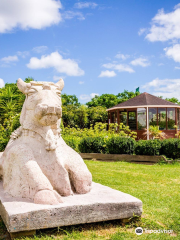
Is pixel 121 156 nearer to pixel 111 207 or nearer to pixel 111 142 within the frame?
pixel 111 142

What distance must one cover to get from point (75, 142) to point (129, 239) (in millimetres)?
9850

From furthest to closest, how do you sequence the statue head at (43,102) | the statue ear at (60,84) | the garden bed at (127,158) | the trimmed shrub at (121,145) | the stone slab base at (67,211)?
1. the trimmed shrub at (121,145)
2. the garden bed at (127,158)
3. the statue ear at (60,84)
4. the statue head at (43,102)
5. the stone slab base at (67,211)

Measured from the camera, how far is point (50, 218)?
3.51m

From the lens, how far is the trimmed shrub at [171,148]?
1132 centimetres

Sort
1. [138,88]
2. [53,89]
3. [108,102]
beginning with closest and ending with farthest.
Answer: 1. [53,89]
2. [138,88]
3. [108,102]

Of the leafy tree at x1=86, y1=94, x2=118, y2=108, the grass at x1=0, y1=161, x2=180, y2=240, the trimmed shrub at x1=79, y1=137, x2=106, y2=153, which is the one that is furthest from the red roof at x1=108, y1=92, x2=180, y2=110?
the leafy tree at x1=86, y1=94, x2=118, y2=108

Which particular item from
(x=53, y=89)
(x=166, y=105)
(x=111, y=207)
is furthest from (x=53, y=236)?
(x=166, y=105)

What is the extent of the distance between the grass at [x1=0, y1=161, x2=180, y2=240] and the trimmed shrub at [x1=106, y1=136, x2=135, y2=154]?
2.15m

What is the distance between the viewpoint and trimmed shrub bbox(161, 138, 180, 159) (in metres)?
11.3

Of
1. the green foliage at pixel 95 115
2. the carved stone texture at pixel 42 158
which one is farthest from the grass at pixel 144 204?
the green foliage at pixel 95 115

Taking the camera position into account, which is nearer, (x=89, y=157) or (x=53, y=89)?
(x=53, y=89)

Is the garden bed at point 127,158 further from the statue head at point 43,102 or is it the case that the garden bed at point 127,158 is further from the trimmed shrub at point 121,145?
the statue head at point 43,102

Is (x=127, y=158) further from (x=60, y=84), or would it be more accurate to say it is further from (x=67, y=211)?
(x=67, y=211)

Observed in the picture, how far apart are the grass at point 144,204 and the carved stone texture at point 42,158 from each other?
543 millimetres
